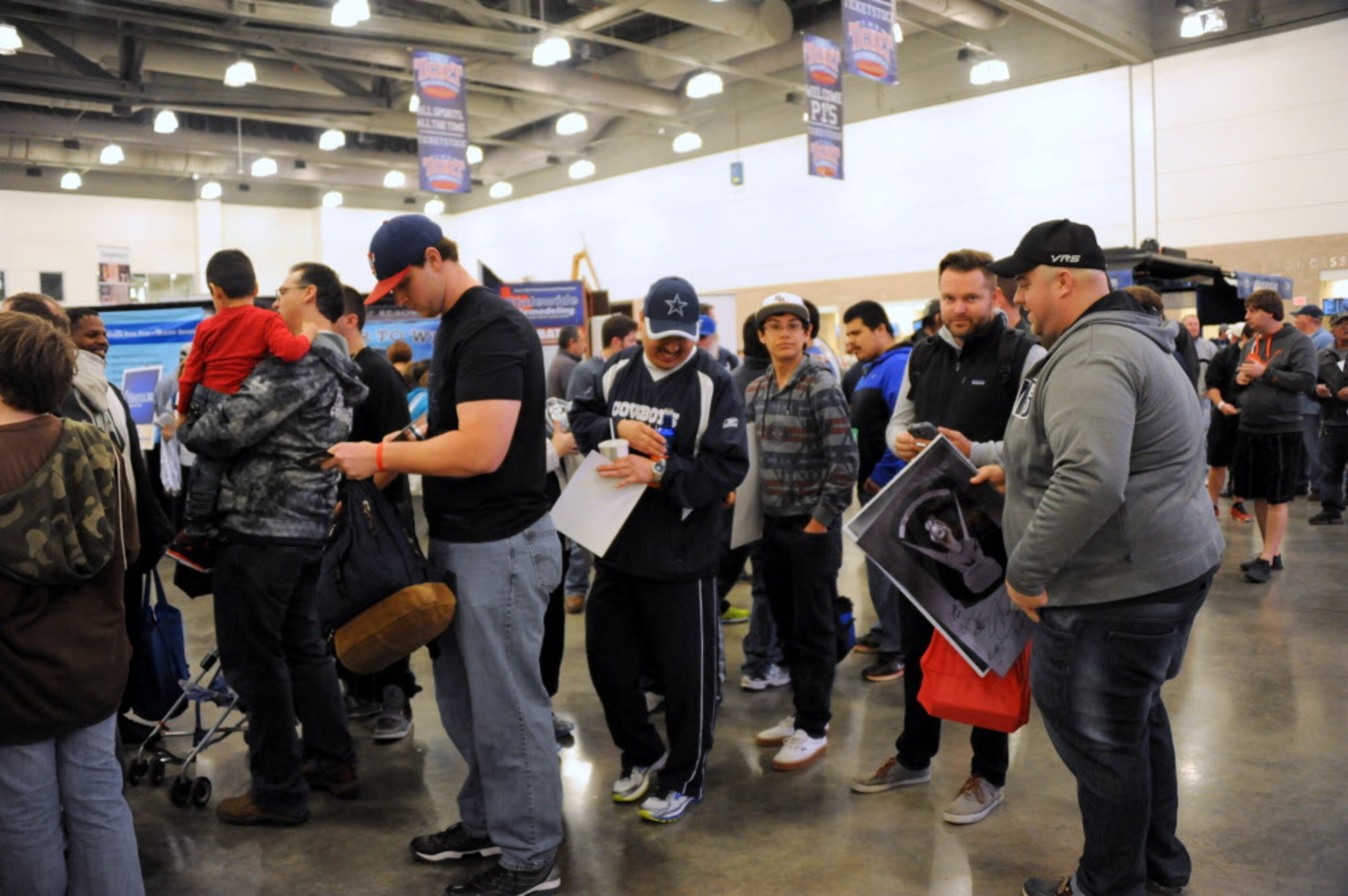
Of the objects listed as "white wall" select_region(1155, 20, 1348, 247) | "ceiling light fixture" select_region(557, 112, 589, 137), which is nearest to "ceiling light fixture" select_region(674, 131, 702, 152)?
"ceiling light fixture" select_region(557, 112, 589, 137)

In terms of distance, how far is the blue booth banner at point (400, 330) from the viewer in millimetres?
9477

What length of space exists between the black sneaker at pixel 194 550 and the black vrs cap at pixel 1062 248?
8.13 ft

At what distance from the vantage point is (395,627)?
265cm

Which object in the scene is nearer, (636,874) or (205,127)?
(636,874)

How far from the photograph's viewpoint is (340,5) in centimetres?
895

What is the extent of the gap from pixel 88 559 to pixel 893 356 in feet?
10.7

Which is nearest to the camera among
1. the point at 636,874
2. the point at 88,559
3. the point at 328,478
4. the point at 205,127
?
the point at 88,559

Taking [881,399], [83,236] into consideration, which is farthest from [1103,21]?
[83,236]

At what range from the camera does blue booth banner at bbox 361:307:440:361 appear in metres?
9.48

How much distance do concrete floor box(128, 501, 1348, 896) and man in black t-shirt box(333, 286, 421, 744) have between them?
11cm

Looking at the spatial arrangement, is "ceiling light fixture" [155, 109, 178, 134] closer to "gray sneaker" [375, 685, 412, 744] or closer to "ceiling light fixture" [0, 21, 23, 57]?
"ceiling light fixture" [0, 21, 23, 57]

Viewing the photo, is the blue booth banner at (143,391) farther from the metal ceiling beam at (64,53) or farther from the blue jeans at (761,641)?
the metal ceiling beam at (64,53)

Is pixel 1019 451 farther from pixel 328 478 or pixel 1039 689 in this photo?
pixel 328 478

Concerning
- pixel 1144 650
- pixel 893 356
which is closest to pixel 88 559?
pixel 1144 650
